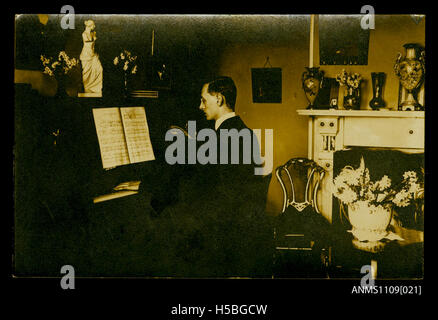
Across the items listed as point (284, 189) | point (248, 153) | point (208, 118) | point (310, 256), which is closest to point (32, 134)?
point (208, 118)

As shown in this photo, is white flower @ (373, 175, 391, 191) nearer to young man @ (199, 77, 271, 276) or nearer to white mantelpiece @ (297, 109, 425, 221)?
white mantelpiece @ (297, 109, 425, 221)

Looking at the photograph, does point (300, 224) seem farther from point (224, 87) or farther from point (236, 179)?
point (224, 87)

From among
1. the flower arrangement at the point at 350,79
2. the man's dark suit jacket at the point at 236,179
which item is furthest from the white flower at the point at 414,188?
the man's dark suit jacket at the point at 236,179

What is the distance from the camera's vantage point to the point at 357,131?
132 inches

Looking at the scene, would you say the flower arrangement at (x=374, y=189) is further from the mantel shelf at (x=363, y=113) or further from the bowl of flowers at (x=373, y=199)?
the mantel shelf at (x=363, y=113)

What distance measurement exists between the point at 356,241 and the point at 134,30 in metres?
2.41

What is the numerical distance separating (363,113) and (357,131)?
0.15 m

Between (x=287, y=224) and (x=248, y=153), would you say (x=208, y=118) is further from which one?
(x=287, y=224)

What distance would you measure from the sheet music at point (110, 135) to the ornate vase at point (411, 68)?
221cm

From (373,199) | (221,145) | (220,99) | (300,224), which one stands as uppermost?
(220,99)

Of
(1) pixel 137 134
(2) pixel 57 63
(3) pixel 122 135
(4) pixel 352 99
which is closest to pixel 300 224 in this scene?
(4) pixel 352 99

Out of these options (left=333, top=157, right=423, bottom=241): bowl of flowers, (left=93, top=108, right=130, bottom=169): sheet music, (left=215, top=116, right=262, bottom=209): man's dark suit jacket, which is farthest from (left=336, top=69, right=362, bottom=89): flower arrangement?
(left=93, top=108, right=130, bottom=169): sheet music

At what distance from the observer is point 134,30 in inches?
130

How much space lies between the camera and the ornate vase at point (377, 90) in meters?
3.30
